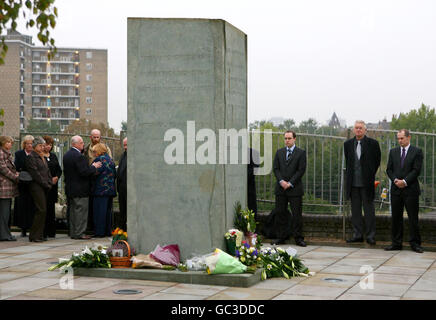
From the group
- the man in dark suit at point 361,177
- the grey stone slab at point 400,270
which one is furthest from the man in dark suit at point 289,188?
the grey stone slab at point 400,270

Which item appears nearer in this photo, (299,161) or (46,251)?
(46,251)

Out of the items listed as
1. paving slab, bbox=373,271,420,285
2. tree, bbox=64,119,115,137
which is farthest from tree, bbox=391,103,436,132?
paving slab, bbox=373,271,420,285

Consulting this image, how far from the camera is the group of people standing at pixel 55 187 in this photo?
40.5ft

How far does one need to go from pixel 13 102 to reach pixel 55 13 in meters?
117

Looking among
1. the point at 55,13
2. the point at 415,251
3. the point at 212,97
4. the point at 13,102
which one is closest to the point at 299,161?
the point at 415,251

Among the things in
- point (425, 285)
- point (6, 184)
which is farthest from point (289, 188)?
point (6, 184)

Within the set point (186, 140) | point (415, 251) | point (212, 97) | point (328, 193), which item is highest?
point (212, 97)

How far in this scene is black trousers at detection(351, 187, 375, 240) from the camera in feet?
39.0

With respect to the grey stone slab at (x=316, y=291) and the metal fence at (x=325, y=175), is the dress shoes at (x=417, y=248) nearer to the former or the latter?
the metal fence at (x=325, y=175)

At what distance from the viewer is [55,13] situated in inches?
226

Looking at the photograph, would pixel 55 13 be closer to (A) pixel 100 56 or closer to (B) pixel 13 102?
(B) pixel 13 102

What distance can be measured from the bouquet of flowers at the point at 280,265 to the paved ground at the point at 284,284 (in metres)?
0.14
